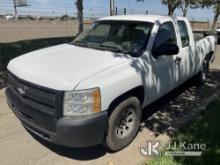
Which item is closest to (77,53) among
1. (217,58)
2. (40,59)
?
(40,59)

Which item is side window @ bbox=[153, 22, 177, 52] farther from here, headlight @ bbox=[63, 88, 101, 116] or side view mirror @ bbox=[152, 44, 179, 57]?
headlight @ bbox=[63, 88, 101, 116]

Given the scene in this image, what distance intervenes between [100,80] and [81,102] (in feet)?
1.27

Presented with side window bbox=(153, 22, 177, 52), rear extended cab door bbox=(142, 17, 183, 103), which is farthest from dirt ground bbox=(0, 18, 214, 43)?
rear extended cab door bbox=(142, 17, 183, 103)

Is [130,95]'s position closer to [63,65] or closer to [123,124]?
[123,124]

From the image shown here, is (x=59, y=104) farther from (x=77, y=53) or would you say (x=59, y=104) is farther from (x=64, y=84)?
(x=77, y=53)

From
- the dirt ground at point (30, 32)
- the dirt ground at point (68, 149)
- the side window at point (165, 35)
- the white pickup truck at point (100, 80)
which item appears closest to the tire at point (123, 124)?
the white pickup truck at point (100, 80)

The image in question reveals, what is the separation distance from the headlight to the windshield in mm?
1292

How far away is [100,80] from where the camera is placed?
3.76 meters

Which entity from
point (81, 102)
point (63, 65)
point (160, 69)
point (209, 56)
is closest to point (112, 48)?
point (160, 69)

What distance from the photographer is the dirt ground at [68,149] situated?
4.06 meters

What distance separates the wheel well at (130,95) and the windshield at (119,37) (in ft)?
1.91

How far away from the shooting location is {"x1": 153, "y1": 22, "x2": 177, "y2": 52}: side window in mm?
5072

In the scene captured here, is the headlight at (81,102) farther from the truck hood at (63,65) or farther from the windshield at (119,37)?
the windshield at (119,37)

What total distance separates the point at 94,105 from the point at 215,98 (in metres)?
3.60
